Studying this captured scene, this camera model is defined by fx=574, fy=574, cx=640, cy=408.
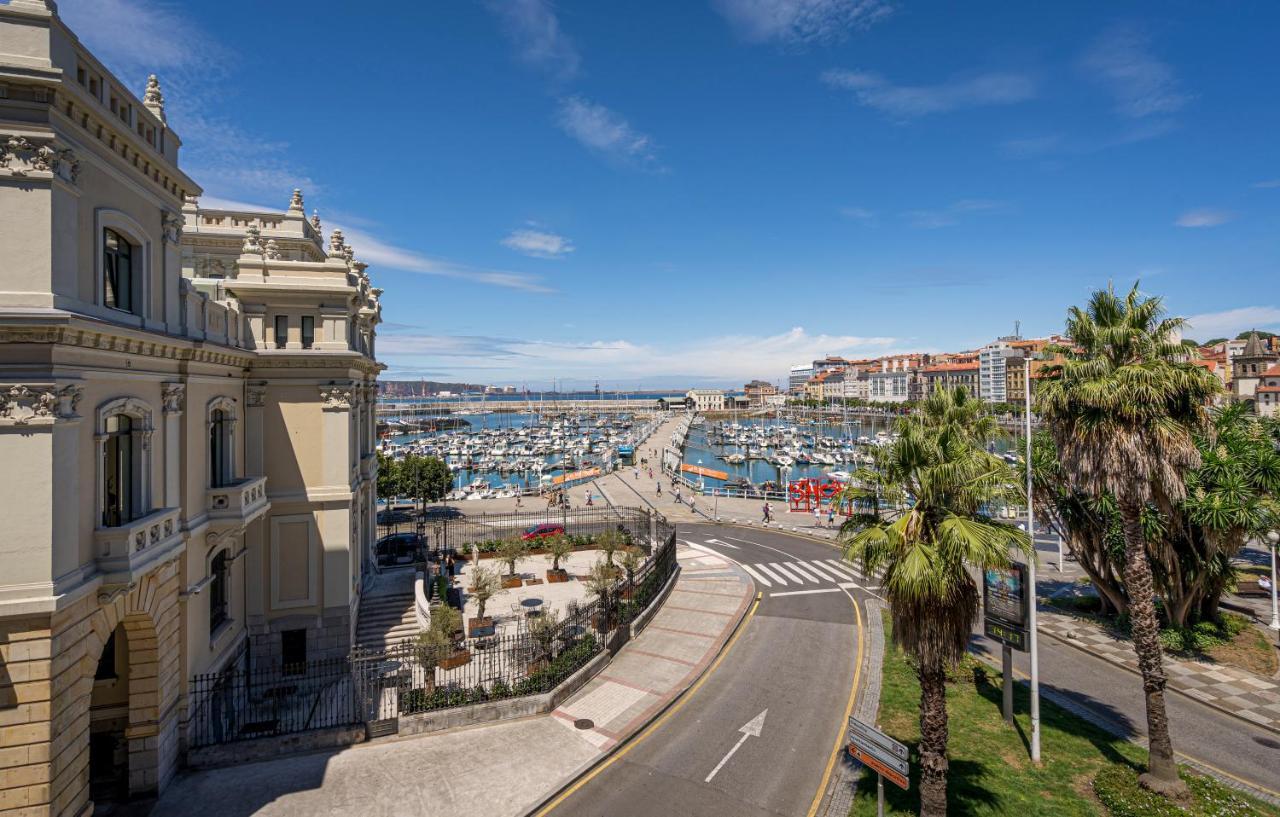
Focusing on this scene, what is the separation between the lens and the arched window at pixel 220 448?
17.6m

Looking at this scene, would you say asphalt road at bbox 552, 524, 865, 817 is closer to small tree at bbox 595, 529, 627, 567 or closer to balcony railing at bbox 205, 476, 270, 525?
small tree at bbox 595, 529, 627, 567

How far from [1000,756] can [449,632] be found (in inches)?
644

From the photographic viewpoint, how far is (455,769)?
14664 mm

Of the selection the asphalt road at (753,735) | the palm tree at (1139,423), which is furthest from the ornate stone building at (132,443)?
the palm tree at (1139,423)

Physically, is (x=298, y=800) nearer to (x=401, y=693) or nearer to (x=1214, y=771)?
(x=401, y=693)

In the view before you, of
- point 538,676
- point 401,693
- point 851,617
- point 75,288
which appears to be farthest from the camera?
point 851,617

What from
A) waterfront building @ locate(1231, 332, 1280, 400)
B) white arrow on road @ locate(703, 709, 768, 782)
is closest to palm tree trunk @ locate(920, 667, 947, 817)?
white arrow on road @ locate(703, 709, 768, 782)

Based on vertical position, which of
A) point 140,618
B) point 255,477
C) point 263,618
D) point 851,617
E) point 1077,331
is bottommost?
point 851,617

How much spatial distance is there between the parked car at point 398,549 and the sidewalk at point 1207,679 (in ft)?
103

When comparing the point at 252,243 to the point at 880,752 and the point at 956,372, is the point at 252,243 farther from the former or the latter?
the point at 956,372

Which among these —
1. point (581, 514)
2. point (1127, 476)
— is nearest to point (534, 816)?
point (1127, 476)

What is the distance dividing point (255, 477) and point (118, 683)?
21.7ft

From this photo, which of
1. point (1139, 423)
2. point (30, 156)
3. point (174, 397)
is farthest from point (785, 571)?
point (30, 156)

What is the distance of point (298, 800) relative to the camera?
13344mm
